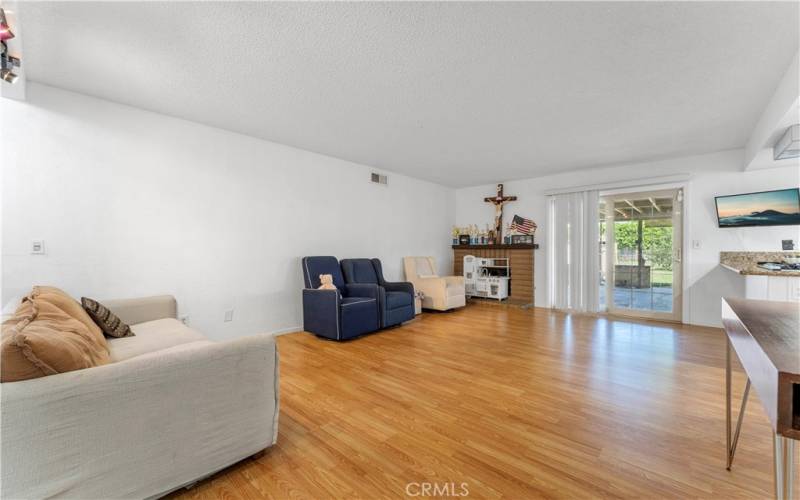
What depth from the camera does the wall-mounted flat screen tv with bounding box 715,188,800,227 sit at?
4.04 m

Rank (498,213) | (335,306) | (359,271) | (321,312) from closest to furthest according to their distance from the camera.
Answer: (335,306), (321,312), (359,271), (498,213)

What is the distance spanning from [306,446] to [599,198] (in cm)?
589

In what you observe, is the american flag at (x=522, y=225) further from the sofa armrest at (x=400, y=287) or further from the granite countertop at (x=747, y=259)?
the sofa armrest at (x=400, y=287)

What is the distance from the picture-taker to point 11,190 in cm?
255

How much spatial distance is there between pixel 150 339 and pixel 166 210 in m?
1.61

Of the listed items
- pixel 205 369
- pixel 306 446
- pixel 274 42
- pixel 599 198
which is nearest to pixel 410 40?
pixel 274 42

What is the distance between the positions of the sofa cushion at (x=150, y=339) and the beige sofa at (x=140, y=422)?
2.68 feet

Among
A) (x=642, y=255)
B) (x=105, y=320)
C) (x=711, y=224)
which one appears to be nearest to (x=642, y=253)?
(x=642, y=255)

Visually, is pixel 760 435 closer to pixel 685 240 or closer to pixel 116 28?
pixel 685 240

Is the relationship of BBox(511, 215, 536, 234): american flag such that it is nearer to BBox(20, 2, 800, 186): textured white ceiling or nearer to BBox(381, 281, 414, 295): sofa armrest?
BBox(20, 2, 800, 186): textured white ceiling

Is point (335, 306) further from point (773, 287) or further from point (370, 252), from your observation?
point (773, 287)

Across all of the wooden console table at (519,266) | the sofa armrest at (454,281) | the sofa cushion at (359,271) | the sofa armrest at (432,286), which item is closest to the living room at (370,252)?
the sofa cushion at (359,271)
